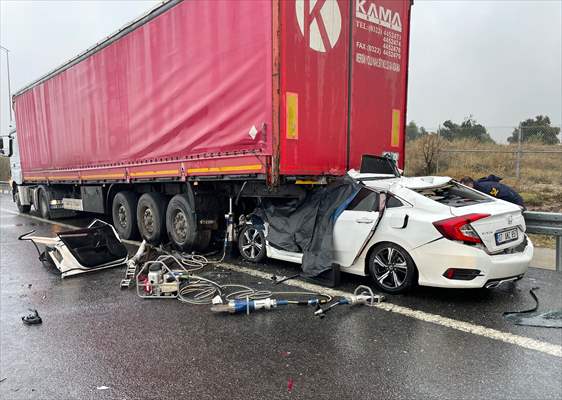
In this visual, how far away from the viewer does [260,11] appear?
5.33 meters

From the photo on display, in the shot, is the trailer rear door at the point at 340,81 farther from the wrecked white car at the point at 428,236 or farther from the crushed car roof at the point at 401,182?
the wrecked white car at the point at 428,236

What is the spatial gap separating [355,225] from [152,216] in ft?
15.2

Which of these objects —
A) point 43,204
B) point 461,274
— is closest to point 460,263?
point 461,274

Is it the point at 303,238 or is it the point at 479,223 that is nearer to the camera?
the point at 479,223

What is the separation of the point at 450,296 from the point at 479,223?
987 mm

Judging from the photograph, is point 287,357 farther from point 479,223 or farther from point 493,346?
point 479,223

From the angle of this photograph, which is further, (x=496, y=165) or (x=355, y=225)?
(x=496, y=165)

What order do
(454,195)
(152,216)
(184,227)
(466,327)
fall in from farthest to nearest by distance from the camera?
(152,216)
(184,227)
(454,195)
(466,327)

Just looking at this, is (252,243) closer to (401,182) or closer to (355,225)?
(355,225)

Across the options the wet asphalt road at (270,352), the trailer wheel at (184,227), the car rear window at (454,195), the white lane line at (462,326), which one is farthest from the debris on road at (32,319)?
the car rear window at (454,195)

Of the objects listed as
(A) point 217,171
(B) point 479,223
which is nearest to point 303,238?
(A) point 217,171

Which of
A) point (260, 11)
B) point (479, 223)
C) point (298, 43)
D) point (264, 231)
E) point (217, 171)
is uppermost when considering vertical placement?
point (260, 11)

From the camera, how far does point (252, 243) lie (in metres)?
6.67

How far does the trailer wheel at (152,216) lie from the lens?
26.6 feet
